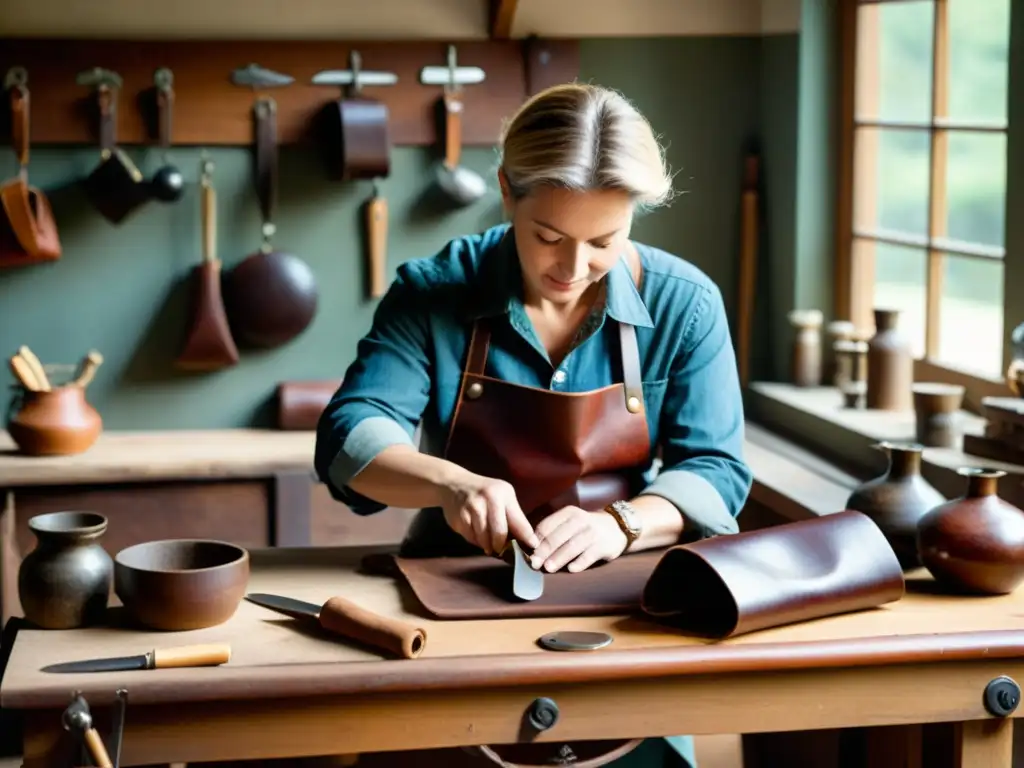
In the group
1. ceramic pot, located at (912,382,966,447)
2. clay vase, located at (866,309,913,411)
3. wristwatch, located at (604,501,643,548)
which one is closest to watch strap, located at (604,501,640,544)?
wristwatch, located at (604,501,643,548)

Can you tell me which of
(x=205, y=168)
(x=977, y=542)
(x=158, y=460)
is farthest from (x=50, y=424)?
(x=977, y=542)

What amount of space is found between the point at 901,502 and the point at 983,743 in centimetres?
44

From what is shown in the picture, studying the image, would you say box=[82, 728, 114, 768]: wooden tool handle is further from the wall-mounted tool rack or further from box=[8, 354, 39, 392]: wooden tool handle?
Result: the wall-mounted tool rack

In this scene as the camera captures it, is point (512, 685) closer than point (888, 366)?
Yes

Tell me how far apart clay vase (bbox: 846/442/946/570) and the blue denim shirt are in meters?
0.22

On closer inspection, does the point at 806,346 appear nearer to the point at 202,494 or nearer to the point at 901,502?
the point at 202,494

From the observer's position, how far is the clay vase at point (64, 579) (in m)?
1.91

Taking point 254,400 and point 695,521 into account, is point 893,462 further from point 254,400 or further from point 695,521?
point 254,400

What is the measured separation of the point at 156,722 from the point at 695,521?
3.01 feet

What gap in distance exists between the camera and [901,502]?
7.30 feet

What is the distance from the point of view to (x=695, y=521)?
225 cm

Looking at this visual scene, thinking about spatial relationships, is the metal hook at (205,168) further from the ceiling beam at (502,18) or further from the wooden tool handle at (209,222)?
the ceiling beam at (502,18)

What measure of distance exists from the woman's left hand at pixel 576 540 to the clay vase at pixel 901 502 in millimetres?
406

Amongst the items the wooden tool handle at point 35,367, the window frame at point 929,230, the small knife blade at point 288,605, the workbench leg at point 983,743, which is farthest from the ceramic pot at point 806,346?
the small knife blade at point 288,605
